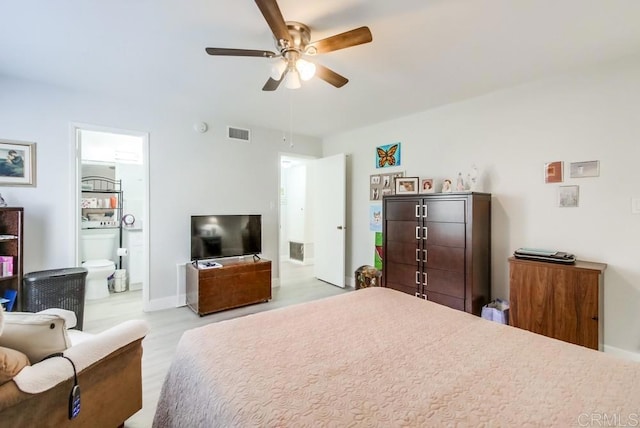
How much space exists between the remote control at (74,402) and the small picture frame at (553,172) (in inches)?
146

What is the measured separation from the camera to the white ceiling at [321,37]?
1779 mm

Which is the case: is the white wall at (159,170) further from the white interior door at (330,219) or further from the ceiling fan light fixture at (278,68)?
the ceiling fan light fixture at (278,68)

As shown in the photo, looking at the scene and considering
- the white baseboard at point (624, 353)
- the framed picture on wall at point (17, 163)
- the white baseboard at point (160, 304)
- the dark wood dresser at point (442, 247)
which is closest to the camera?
the white baseboard at point (624, 353)

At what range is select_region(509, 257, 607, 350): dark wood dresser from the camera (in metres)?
2.24

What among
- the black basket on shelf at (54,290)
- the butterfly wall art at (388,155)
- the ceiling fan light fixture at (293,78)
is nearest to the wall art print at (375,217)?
A: the butterfly wall art at (388,155)

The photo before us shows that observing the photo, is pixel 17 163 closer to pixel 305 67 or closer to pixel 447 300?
→ pixel 305 67

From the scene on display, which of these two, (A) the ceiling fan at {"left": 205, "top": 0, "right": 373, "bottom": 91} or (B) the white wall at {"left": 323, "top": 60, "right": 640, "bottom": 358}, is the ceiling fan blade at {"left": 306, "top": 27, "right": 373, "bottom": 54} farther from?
(B) the white wall at {"left": 323, "top": 60, "right": 640, "bottom": 358}

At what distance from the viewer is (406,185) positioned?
12.3 feet

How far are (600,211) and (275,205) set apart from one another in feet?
12.3

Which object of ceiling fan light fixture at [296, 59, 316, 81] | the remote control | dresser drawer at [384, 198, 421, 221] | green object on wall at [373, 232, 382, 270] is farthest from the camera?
green object on wall at [373, 232, 382, 270]

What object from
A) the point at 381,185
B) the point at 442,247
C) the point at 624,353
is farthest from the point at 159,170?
the point at 624,353

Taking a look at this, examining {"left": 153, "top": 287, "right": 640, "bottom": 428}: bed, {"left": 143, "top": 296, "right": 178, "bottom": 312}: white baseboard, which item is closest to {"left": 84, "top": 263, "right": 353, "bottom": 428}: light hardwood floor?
{"left": 143, "top": 296, "right": 178, "bottom": 312}: white baseboard

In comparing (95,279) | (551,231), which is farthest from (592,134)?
(95,279)

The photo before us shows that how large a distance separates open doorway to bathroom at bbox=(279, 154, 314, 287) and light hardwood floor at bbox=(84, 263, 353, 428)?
121cm
